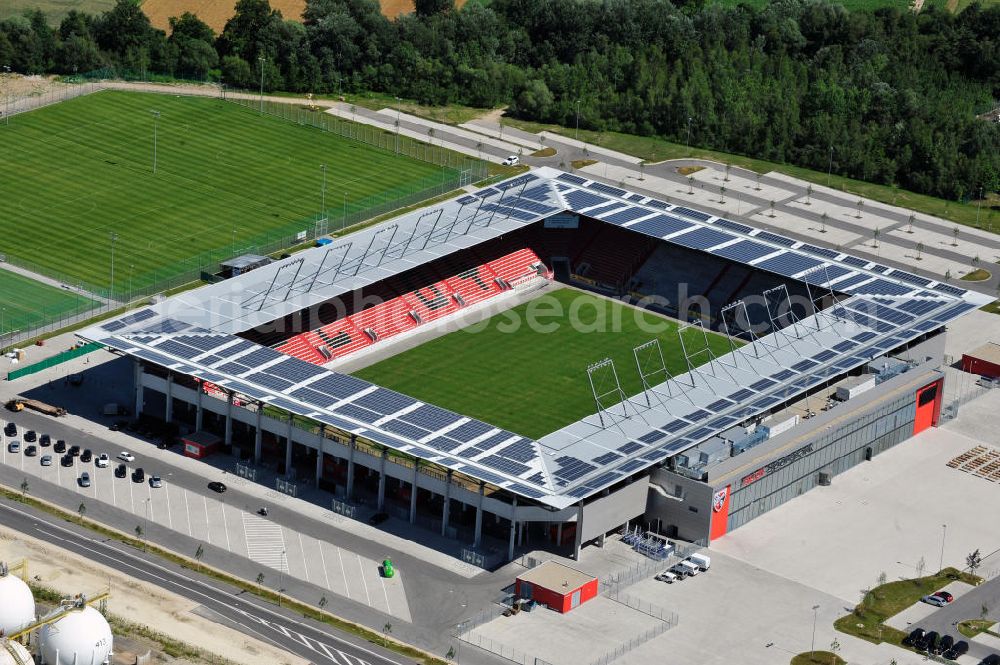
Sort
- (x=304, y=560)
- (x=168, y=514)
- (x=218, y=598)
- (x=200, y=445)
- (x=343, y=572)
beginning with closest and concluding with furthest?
(x=218, y=598) → (x=343, y=572) → (x=304, y=560) → (x=168, y=514) → (x=200, y=445)

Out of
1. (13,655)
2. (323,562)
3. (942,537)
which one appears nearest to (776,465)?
(942,537)

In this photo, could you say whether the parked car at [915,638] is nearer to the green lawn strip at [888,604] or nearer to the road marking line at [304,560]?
the green lawn strip at [888,604]

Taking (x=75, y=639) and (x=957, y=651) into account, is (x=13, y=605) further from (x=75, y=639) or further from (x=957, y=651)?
(x=957, y=651)

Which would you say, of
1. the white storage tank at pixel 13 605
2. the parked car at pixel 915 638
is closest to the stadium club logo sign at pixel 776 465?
the parked car at pixel 915 638

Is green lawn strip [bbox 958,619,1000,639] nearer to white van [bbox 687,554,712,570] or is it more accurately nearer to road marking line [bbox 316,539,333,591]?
white van [bbox 687,554,712,570]

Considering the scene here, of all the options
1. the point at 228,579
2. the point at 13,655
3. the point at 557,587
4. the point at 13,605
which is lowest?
the point at 228,579

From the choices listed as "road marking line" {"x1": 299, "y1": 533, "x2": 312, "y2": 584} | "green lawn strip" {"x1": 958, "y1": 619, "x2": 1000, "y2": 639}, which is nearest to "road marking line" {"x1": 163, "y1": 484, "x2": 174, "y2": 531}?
"road marking line" {"x1": 299, "y1": 533, "x2": 312, "y2": 584}
